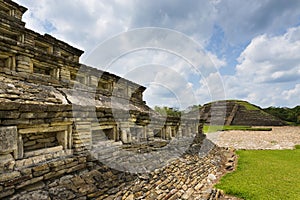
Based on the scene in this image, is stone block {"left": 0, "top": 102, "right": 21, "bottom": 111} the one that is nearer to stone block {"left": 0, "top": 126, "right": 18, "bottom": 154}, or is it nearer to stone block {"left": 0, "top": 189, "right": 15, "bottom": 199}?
stone block {"left": 0, "top": 126, "right": 18, "bottom": 154}

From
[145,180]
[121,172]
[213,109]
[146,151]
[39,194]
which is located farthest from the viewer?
[213,109]

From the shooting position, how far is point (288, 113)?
41500mm

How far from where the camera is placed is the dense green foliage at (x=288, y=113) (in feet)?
130

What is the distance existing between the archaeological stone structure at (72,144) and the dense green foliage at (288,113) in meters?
39.2

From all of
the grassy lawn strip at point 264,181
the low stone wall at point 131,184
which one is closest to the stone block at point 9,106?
the low stone wall at point 131,184

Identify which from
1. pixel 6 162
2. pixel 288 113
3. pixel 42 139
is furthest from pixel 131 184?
pixel 288 113

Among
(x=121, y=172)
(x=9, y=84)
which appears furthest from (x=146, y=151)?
(x=9, y=84)

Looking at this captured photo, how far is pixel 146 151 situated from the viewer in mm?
6898

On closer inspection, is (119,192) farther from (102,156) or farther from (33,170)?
(33,170)

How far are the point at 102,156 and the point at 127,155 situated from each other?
3.57 ft

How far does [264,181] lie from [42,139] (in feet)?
22.3

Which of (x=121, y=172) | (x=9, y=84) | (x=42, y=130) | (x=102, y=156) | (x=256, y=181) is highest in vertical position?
(x=9, y=84)

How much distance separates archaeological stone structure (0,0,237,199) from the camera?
11.5 feet

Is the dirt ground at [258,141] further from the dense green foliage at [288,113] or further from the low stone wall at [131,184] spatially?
the dense green foliage at [288,113]
